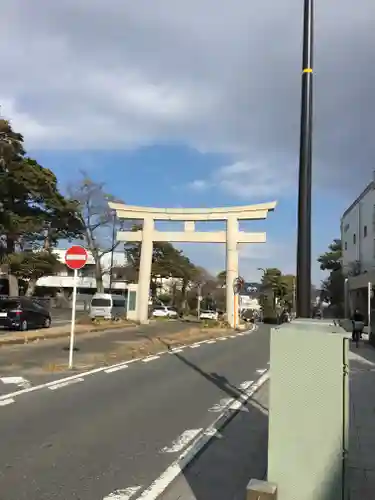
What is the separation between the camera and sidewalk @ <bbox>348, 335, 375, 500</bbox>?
4.87 meters

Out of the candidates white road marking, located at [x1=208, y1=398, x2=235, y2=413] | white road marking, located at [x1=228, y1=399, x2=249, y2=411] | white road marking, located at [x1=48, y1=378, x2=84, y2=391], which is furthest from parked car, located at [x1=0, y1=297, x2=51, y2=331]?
white road marking, located at [x1=228, y1=399, x2=249, y2=411]

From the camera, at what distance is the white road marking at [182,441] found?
6.16 m

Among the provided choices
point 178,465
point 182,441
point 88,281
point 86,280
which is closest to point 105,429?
point 182,441

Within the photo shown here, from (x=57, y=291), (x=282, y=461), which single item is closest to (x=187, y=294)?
(x=57, y=291)

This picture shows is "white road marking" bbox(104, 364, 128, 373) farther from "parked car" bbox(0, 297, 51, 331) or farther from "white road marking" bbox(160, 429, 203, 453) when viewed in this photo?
"parked car" bbox(0, 297, 51, 331)

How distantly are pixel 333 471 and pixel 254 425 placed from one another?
3.97 m

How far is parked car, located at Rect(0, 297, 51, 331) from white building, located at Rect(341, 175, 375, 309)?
23679 mm

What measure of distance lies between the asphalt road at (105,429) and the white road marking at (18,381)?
0.71 meters

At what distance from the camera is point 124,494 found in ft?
15.3

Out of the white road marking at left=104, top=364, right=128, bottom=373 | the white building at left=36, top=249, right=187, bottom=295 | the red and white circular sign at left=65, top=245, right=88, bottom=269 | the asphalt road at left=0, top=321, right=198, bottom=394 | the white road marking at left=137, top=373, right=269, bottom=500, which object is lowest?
the asphalt road at left=0, top=321, right=198, bottom=394

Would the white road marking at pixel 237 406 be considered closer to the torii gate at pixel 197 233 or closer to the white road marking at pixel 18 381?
the white road marking at pixel 18 381

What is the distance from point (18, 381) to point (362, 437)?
275 inches

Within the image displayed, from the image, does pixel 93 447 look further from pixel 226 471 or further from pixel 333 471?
pixel 333 471

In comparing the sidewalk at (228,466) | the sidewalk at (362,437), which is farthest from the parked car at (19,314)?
the sidewalk at (228,466)
